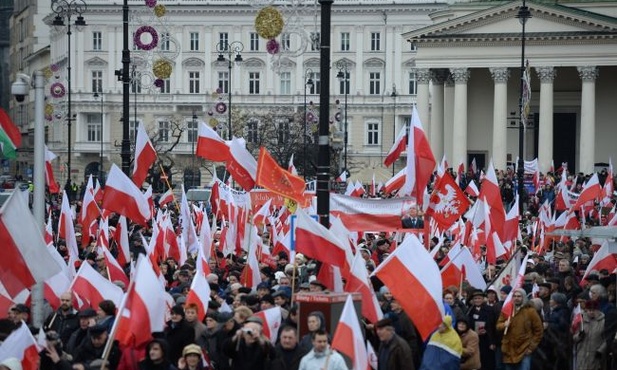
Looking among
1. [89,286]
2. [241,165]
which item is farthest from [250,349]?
[241,165]

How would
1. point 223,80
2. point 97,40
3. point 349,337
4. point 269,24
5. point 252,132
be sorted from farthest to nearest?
point 97,40 → point 223,80 → point 252,132 → point 269,24 → point 349,337

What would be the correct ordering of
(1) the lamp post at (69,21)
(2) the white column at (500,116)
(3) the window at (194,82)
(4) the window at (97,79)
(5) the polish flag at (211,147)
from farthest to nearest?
(4) the window at (97,79) < (3) the window at (194,82) < (2) the white column at (500,116) < (1) the lamp post at (69,21) < (5) the polish flag at (211,147)

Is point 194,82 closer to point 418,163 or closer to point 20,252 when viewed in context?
point 418,163

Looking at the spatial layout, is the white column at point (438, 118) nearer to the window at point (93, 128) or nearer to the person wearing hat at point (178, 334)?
the window at point (93, 128)

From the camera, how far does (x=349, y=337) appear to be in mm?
14242

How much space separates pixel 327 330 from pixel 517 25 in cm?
5602

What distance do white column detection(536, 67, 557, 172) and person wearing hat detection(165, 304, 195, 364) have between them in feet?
181

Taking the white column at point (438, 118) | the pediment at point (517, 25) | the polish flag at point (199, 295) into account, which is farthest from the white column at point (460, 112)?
the polish flag at point (199, 295)

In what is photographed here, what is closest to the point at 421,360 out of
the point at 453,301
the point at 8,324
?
the point at 453,301

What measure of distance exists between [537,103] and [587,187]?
4171cm

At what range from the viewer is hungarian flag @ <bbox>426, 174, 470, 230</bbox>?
26891mm

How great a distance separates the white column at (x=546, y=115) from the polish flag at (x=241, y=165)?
147 feet

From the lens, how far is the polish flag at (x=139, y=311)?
47.3 feet

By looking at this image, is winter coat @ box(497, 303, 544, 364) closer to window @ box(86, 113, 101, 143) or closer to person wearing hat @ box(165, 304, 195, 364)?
person wearing hat @ box(165, 304, 195, 364)
